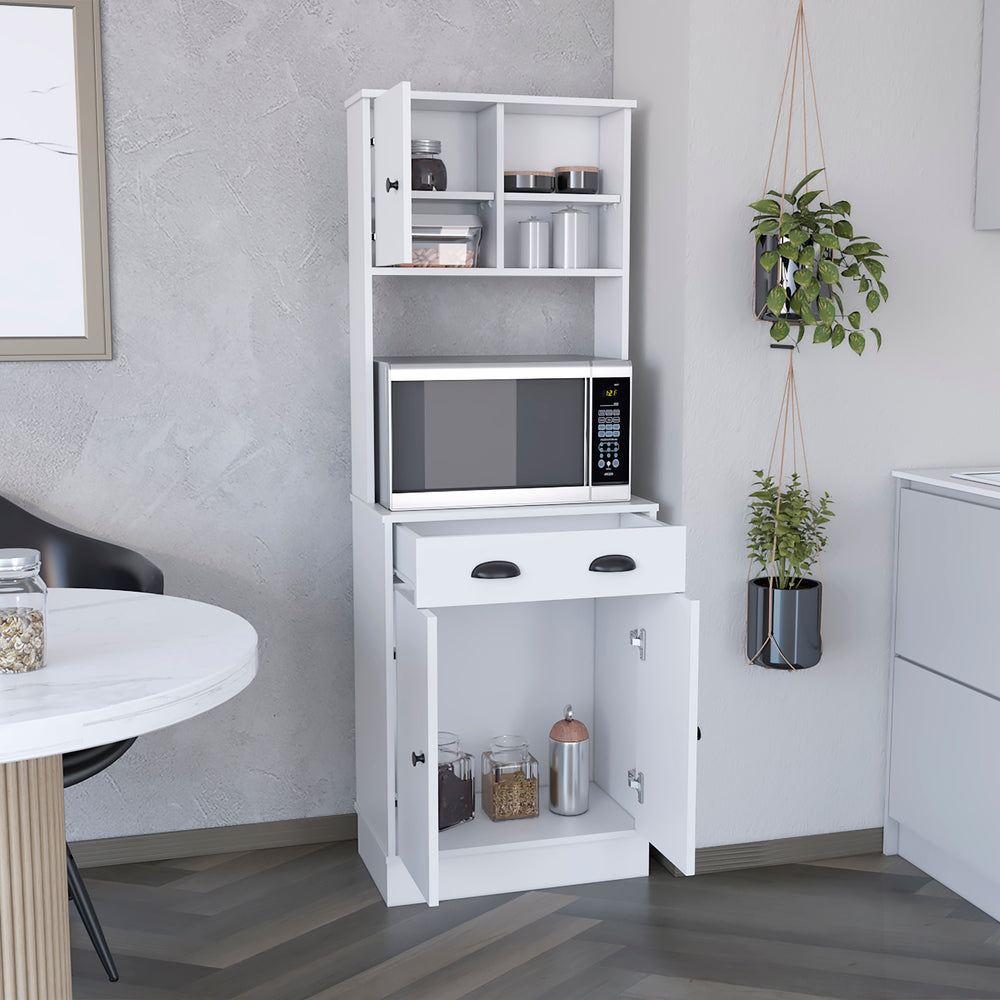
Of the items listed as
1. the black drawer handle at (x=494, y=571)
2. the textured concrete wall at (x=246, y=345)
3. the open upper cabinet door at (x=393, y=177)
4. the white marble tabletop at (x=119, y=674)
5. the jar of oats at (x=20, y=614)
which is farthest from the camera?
the textured concrete wall at (x=246, y=345)

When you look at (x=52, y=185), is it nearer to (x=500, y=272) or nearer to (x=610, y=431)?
(x=500, y=272)

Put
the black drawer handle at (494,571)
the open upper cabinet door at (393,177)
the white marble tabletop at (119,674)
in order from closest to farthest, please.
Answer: the white marble tabletop at (119,674), the open upper cabinet door at (393,177), the black drawer handle at (494,571)

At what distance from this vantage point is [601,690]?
119 inches

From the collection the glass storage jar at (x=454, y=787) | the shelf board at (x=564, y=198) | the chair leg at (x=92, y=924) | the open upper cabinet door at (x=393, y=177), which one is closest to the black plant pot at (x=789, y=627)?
the glass storage jar at (x=454, y=787)

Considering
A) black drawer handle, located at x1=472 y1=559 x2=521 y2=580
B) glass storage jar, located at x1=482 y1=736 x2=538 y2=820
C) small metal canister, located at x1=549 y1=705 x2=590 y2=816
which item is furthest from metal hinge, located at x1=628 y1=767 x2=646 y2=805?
black drawer handle, located at x1=472 y1=559 x2=521 y2=580

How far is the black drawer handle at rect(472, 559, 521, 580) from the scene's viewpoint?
2.43m

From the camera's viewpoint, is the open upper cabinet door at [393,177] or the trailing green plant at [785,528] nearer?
the open upper cabinet door at [393,177]

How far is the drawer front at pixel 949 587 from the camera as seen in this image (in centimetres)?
255

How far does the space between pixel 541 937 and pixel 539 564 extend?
0.79 metres

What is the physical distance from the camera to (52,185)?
8.84 feet

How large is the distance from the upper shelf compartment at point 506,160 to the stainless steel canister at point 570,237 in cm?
4

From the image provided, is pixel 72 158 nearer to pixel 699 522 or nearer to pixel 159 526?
pixel 159 526

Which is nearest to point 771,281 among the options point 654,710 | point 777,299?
point 777,299

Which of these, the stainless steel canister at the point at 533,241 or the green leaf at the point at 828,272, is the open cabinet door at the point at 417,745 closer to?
the stainless steel canister at the point at 533,241
